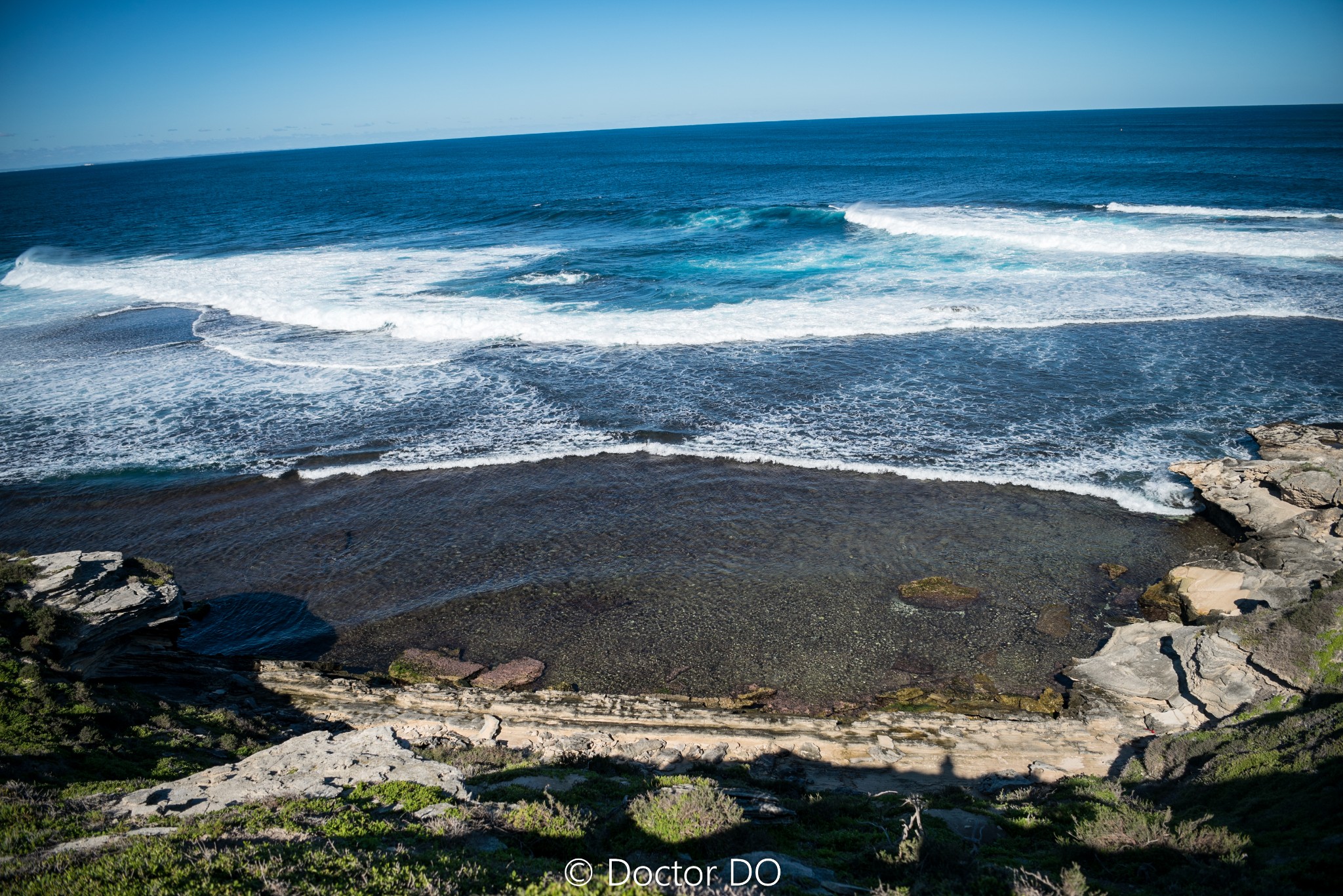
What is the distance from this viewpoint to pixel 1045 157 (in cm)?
8306

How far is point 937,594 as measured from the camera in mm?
12828

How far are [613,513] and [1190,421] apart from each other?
1563 cm

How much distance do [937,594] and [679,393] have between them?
→ 37.7 feet

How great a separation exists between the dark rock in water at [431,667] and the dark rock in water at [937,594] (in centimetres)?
782

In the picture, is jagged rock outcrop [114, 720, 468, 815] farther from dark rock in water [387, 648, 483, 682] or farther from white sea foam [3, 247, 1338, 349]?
white sea foam [3, 247, 1338, 349]

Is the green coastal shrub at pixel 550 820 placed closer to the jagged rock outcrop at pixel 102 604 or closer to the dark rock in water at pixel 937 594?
the jagged rock outcrop at pixel 102 604

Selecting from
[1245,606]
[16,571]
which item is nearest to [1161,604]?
[1245,606]

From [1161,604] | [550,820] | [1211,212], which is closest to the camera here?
[550,820]

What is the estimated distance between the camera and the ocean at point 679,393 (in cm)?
1428

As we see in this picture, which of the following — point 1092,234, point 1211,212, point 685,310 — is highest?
point 1211,212

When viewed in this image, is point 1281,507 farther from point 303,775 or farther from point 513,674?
point 303,775

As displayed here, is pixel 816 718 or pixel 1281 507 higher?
pixel 1281 507

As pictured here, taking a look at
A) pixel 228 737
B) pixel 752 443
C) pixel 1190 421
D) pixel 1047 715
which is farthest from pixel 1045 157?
pixel 228 737

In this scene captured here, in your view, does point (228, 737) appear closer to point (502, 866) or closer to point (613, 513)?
point (502, 866)
